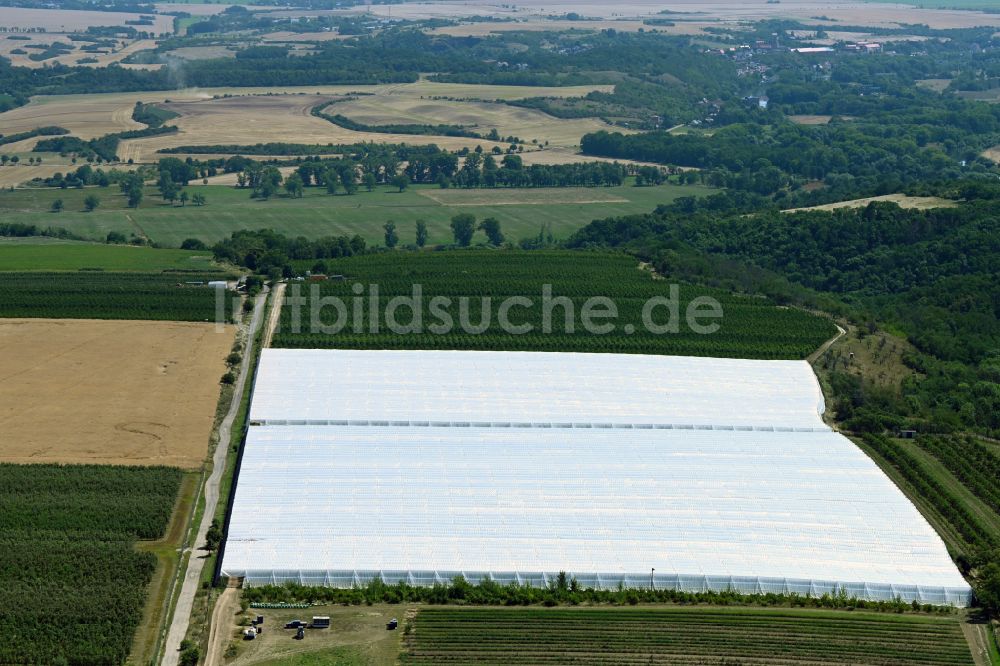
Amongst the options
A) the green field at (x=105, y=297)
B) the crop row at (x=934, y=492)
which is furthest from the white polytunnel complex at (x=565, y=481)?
the green field at (x=105, y=297)

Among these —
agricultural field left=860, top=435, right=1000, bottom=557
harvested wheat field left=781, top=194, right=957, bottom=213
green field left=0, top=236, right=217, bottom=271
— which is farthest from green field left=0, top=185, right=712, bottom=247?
agricultural field left=860, top=435, right=1000, bottom=557

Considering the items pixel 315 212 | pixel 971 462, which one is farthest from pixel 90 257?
pixel 971 462

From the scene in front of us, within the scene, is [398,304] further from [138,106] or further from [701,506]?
[138,106]

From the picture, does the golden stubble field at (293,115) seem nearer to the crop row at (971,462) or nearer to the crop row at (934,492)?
the crop row at (971,462)

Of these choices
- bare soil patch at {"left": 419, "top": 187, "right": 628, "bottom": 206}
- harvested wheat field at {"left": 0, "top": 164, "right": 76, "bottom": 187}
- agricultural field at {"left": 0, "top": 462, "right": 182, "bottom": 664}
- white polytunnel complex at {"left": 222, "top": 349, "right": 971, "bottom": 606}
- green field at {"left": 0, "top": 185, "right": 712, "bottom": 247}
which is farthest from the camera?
harvested wheat field at {"left": 0, "top": 164, "right": 76, "bottom": 187}

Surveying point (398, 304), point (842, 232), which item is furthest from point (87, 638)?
point (842, 232)

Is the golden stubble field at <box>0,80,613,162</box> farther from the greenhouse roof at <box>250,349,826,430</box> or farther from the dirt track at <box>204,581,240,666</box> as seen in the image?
the dirt track at <box>204,581,240,666</box>

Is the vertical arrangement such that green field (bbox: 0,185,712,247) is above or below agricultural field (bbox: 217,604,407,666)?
below
